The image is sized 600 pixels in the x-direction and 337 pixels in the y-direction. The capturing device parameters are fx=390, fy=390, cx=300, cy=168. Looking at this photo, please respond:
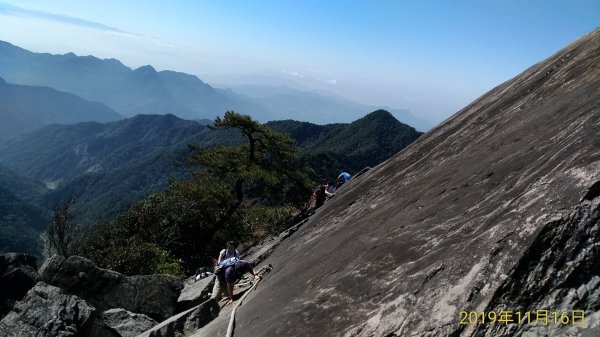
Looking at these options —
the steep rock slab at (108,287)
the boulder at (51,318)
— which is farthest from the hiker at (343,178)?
the boulder at (51,318)

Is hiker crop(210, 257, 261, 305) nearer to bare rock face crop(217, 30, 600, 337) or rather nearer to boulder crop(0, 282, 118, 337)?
bare rock face crop(217, 30, 600, 337)

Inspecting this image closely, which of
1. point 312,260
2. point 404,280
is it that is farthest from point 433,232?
point 312,260

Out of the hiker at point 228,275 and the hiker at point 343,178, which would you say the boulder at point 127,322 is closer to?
the hiker at point 228,275

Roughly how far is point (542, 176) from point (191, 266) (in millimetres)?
26077

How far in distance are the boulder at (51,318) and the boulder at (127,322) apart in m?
0.30

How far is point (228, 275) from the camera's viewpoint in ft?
39.3

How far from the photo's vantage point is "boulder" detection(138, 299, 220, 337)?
33.8 feet

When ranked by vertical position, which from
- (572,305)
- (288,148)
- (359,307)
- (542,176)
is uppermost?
(288,148)

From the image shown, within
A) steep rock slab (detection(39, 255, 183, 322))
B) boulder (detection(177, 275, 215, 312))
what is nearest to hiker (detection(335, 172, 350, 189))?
boulder (detection(177, 275, 215, 312))

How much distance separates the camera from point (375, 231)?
8.95 meters

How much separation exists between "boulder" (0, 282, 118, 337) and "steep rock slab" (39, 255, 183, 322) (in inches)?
69.1

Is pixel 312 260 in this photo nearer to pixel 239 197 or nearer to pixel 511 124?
pixel 511 124

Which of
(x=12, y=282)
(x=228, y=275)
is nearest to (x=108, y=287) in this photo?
(x=12, y=282)

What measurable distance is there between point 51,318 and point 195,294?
13.6ft
